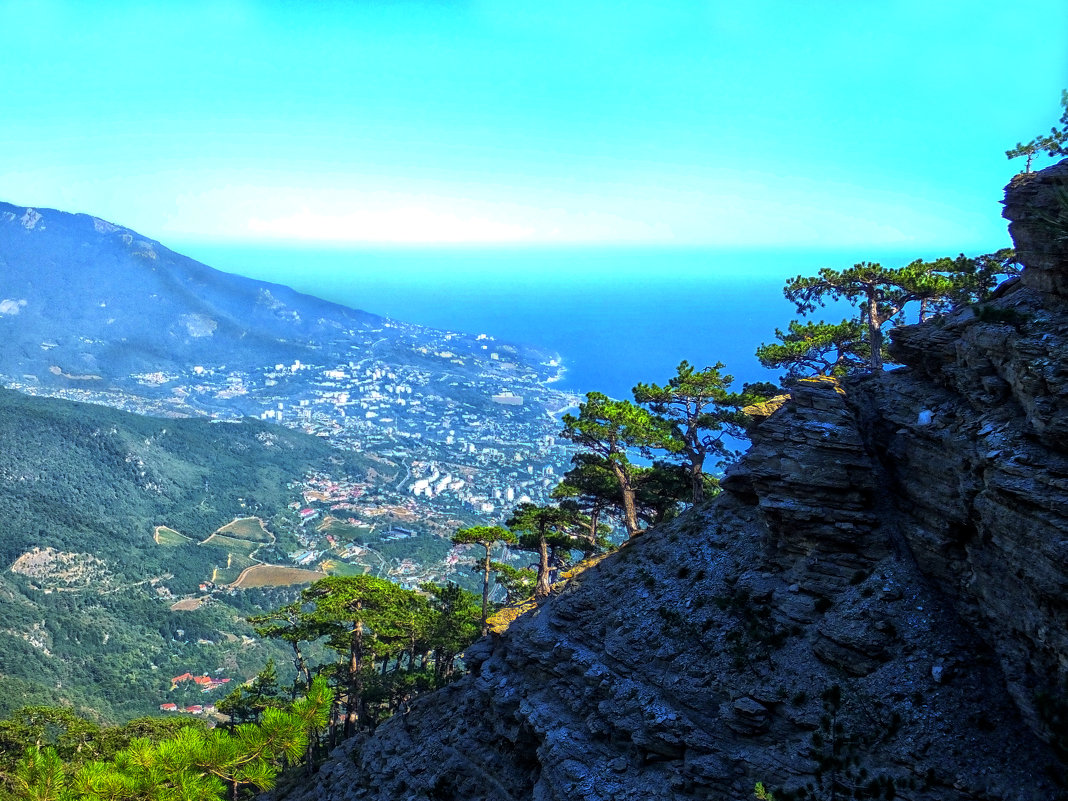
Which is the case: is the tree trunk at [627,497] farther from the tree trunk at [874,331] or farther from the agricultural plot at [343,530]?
the agricultural plot at [343,530]

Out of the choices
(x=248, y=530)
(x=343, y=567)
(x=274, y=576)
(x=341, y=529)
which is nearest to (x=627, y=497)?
(x=343, y=567)

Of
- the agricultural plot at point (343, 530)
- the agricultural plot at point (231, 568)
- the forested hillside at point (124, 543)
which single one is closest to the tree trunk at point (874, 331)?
the forested hillside at point (124, 543)

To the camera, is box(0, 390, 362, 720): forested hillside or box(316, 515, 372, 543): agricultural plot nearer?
box(0, 390, 362, 720): forested hillside

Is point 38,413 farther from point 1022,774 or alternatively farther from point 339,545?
point 1022,774

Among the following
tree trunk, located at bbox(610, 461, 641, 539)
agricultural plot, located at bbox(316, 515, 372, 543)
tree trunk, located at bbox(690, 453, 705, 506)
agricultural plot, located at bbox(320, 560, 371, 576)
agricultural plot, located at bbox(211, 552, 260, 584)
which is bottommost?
agricultural plot, located at bbox(211, 552, 260, 584)

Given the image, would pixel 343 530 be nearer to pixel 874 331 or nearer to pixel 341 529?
pixel 341 529

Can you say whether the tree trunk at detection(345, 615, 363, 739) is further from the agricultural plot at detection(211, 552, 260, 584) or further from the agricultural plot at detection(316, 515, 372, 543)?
the agricultural plot at detection(316, 515, 372, 543)

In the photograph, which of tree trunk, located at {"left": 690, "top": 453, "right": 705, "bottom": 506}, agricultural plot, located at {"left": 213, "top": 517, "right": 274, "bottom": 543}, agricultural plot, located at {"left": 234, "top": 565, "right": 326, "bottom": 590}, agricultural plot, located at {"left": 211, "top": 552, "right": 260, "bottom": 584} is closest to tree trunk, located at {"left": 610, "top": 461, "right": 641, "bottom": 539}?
tree trunk, located at {"left": 690, "top": 453, "right": 705, "bottom": 506}
